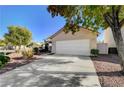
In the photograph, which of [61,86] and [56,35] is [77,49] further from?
[61,86]

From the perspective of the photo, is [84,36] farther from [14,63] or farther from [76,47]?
[14,63]

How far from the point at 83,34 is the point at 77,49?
2434 mm

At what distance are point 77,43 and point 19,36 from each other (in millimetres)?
14105

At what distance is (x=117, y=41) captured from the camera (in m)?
8.56

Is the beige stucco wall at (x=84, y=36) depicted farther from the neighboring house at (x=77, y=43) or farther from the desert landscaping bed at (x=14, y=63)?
the desert landscaping bed at (x=14, y=63)

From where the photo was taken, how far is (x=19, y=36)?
104ft

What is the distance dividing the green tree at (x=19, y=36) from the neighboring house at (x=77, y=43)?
8988 millimetres

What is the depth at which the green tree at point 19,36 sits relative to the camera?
98.7 ft

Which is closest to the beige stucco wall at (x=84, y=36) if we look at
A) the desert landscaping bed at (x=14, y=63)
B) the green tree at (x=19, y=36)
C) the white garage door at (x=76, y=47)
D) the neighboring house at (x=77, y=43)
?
the neighboring house at (x=77, y=43)

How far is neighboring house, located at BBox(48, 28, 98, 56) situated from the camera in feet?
67.4

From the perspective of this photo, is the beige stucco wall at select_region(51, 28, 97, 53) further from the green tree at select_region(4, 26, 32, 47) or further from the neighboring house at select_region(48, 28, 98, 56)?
the green tree at select_region(4, 26, 32, 47)

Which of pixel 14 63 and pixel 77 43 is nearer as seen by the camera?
pixel 14 63

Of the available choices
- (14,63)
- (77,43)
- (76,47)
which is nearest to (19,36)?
(77,43)

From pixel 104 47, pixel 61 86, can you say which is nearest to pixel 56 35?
pixel 104 47
